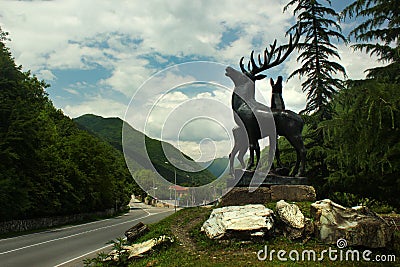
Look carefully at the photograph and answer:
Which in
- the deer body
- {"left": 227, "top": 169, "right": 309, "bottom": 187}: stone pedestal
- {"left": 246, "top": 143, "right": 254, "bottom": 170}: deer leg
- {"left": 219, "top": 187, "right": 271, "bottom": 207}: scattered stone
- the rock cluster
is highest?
the deer body

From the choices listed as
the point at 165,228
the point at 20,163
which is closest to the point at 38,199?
the point at 20,163

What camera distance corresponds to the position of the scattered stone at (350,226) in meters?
7.47

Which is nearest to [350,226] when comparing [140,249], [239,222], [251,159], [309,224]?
[309,224]

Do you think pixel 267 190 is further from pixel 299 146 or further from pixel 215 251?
pixel 215 251

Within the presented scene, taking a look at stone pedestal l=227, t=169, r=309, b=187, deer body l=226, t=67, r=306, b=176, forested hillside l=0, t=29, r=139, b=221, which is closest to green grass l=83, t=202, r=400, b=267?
stone pedestal l=227, t=169, r=309, b=187

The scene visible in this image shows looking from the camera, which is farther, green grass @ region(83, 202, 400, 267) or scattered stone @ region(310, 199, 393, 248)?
scattered stone @ region(310, 199, 393, 248)

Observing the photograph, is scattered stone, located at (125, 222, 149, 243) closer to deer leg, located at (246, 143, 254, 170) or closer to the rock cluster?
the rock cluster

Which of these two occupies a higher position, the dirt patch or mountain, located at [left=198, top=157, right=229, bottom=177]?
Answer: mountain, located at [left=198, top=157, right=229, bottom=177]

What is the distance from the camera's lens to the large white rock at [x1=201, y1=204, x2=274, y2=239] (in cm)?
819

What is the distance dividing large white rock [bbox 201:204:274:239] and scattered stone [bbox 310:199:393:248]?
42.7 inches

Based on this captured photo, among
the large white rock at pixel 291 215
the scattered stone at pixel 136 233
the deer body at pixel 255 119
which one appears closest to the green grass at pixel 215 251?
the large white rock at pixel 291 215

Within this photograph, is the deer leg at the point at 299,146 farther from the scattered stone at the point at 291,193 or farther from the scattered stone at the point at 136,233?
the scattered stone at the point at 136,233

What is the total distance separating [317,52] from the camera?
2231 centimetres

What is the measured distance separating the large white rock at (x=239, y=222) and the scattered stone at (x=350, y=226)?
1084 mm
